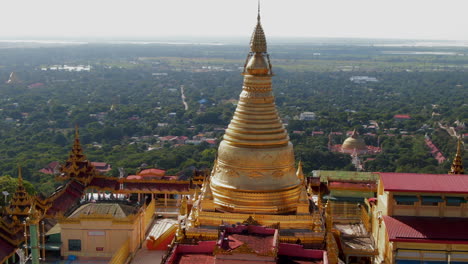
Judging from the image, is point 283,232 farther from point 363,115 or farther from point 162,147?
point 363,115

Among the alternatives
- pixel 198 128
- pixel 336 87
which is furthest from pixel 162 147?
pixel 336 87

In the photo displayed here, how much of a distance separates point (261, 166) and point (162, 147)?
155ft

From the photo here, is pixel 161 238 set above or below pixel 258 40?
below

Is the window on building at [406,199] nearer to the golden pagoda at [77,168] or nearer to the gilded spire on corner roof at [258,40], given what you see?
the gilded spire on corner roof at [258,40]

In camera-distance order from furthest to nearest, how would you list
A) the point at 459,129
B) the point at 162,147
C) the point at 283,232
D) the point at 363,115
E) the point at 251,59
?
the point at 363,115
the point at 459,129
the point at 162,147
the point at 251,59
the point at 283,232

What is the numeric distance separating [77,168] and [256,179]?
40.6 feet

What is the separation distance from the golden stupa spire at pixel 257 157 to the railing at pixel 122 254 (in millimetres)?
3695

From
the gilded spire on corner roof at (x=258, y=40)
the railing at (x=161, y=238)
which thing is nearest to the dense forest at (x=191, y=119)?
the railing at (x=161, y=238)

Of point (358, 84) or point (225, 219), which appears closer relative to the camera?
point (225, 219)

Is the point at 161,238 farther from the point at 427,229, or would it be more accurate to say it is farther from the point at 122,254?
the point at 427,229

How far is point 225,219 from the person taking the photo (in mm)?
20609

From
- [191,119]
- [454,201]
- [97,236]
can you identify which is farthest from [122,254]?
[191,119]

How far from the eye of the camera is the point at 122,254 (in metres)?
21.3

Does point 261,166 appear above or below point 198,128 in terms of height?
above
